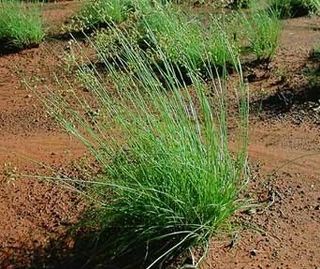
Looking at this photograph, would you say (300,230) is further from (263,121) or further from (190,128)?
(263,121)

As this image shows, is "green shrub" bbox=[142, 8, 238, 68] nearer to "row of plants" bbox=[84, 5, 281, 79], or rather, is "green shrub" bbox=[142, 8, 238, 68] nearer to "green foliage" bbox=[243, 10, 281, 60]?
"row of plants" bbox=[84, 5, 281, 79]

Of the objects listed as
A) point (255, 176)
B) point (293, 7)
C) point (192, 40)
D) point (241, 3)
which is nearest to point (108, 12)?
point (241, 3)

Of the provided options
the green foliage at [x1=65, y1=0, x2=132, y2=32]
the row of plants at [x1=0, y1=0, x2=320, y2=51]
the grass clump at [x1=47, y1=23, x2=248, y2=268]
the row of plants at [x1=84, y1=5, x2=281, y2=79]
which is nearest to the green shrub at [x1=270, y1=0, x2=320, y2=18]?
the row of plants at [x1=0, y1=0, x2=320, y2=51]

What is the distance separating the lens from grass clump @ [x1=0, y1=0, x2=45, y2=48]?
280 inches

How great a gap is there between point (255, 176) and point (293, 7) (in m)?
3.59

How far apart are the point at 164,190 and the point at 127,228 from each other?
0.30m

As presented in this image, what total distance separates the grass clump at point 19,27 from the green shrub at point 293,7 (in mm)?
2469

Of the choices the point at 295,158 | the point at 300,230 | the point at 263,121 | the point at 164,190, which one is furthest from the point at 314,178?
the point at 164,190

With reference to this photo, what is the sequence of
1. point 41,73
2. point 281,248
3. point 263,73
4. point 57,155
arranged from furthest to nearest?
1. point 41,73
2. point 263,73
3. point 57,155
4. point 281,248

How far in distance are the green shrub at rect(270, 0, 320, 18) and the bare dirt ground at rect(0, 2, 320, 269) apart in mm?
735

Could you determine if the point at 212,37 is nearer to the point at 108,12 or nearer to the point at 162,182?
the point at 108,12

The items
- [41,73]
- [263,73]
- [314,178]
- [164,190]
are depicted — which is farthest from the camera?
[41,73]

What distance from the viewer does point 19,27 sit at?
712 cm

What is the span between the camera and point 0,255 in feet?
12.9
